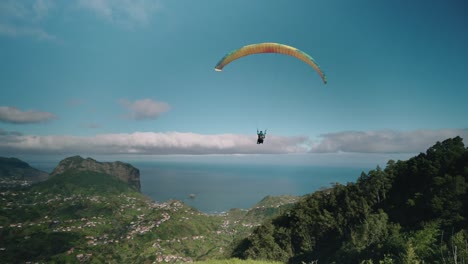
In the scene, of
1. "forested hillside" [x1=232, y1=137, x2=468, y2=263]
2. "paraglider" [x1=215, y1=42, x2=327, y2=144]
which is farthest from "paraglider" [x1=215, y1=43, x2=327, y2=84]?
"forested hillside" [x1=232, y1=137, x2=468, y2=263]

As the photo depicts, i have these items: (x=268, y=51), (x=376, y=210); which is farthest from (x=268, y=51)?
(x=376, y=210)

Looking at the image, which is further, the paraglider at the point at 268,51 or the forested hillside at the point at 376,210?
the forested hillside at the point at 376,210

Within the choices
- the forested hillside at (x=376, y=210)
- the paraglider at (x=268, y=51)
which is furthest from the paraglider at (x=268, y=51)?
the forested hillside at (x=376, y=210)

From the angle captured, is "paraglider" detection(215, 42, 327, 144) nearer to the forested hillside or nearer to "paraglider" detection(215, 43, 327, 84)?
"paraglider" detection(215, 43, 327, 84)

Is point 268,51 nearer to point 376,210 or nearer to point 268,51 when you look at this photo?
point 268,51

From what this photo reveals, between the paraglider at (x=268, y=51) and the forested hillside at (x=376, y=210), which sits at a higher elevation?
the paraglider at (x=268, y=51)

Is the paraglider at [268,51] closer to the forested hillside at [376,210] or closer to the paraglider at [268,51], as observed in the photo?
the paraglider at [268,51]
